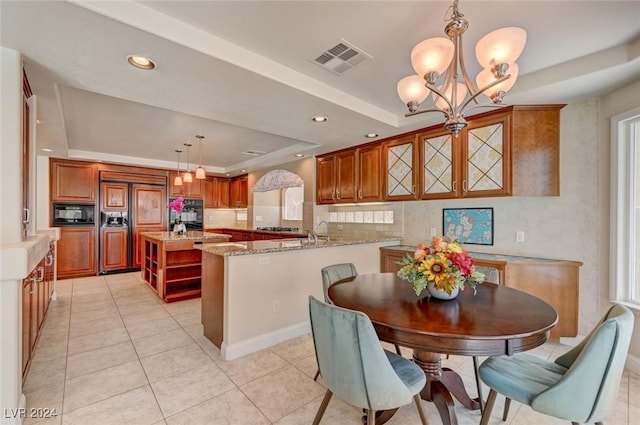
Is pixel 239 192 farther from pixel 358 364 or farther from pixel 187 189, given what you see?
pixel 358 364

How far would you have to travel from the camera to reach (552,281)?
2.87 meters

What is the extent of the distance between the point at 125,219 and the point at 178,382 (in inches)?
209

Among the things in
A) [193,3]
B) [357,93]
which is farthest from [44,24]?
[357,93]

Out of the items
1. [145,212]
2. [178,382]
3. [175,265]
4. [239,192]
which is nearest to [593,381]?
[178,382]

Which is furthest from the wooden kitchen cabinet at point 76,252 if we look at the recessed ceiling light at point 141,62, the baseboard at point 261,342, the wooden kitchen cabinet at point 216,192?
the recessed ceiling light at point 141,62

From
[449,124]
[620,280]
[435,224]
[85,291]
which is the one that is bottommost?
[85,291]

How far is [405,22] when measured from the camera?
73.2 inches

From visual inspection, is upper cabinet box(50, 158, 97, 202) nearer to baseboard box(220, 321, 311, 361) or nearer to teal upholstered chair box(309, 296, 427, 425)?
baseboard box(220, 321, 311, 361)

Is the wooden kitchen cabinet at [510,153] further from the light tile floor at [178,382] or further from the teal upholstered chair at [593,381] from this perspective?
the teal upholstered chair at [593,381]

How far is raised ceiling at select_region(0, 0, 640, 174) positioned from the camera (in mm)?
1708

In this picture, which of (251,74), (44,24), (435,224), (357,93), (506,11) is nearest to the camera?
(44,24)

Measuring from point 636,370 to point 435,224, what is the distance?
7.08 feet

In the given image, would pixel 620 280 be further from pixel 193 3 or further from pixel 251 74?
pixel 193 3

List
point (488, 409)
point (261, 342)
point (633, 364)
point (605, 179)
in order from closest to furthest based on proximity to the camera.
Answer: point (488, 409), point (633, 364), point (605, 179), point (261, 342)
